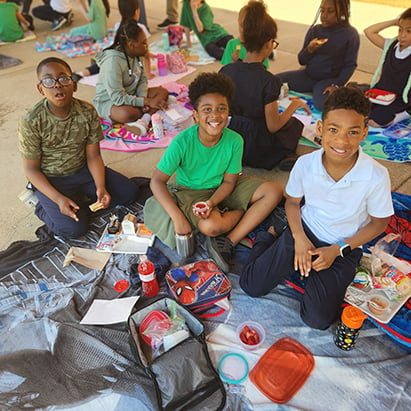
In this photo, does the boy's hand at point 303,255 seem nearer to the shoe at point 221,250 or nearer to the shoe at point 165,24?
the shoe at point 221,250

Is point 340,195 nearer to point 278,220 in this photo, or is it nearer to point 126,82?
point 278,220

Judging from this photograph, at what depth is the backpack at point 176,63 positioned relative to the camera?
4.66 meters

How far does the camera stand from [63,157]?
2387mm

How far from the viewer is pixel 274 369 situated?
5.56 ft

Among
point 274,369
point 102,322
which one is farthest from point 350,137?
point 102,322

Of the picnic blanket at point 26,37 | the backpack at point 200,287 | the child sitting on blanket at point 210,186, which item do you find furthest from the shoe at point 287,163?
the picnic blanket at point 26,37

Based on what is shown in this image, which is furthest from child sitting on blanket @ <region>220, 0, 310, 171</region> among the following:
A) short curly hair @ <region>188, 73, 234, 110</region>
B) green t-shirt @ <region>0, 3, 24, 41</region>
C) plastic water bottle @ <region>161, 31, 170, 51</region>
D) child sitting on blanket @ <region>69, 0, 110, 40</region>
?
green t-shirt @ <region>0, 3, 24, 41</region>

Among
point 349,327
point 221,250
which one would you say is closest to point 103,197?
point 221,250

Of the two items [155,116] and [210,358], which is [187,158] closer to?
[210,358]

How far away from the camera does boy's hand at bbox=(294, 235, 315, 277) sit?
1.84 meters

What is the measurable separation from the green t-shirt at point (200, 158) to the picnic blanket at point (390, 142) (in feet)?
4.34

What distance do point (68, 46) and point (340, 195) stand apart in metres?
5.28

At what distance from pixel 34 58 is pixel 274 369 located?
5.41 m

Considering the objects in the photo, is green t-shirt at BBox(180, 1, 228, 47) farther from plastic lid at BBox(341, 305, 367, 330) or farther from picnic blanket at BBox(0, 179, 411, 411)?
plastic lid at BBox(341, 305, 367, 330)
